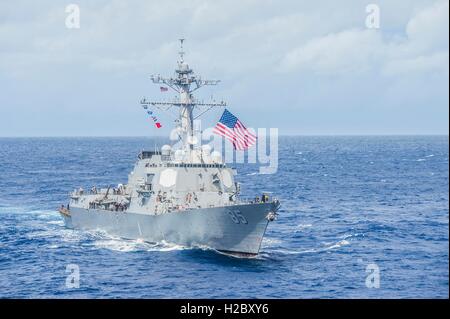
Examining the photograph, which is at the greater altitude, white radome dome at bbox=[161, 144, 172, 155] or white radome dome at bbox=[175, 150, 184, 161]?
white radome dome at bbox=[161, 144, 172, 155]

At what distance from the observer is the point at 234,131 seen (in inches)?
1635

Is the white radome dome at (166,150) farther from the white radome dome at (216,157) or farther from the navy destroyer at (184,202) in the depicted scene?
the white radome dome at (216,157)

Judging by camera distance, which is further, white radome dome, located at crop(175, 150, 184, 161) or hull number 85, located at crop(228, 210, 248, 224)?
white radome dome, located at crop(175, 150, 184, 161)

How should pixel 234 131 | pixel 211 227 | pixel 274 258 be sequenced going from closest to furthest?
pixel 234 131 < pixel 274 258 < pixel 211 227

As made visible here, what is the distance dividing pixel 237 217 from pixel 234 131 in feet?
17.5

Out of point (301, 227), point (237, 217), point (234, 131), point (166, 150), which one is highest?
point (234, 131)

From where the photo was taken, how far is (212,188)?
46531mm

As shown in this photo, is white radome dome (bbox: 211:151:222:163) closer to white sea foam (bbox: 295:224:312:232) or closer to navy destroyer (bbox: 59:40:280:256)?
navy destroyer (bbox: 59:40:280:256)

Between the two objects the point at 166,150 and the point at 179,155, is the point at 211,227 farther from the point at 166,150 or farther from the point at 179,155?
the point at 166,150

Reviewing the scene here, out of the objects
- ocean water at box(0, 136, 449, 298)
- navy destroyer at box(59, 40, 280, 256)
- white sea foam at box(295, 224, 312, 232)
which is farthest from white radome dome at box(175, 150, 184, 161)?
white sea foam at box(295, 224, 312, 232)

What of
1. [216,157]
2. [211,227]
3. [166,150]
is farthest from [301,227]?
[211,227]

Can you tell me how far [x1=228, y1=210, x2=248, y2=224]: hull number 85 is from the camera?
4144 cm
